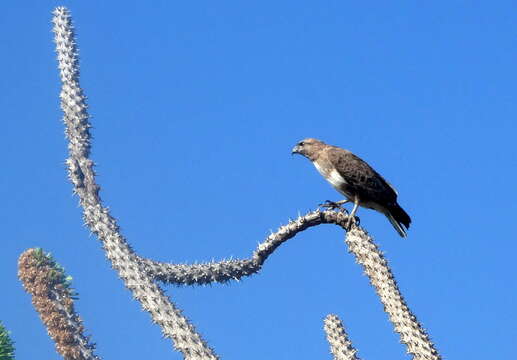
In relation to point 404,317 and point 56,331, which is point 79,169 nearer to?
point 56,331

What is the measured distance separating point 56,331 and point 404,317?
22.7 metres

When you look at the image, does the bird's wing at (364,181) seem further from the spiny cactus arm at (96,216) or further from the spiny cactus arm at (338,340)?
the spiny cactus arm at (96,216)

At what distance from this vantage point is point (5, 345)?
110ft

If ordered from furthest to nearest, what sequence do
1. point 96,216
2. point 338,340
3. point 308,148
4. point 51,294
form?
point 51,294
point 96,216
point 308,148
point 338,340

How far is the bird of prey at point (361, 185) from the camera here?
40.3ft

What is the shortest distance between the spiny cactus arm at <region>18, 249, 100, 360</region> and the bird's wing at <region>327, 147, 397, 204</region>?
20065 mm

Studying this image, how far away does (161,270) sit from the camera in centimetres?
1758

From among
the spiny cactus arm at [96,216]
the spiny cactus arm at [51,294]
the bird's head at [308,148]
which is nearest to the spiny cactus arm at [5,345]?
the spiny cactus arm at [51,294]

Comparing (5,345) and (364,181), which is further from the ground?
(5,345)

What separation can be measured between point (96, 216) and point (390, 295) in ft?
33.4

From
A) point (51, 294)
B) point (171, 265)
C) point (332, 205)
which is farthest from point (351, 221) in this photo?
point (51, 294)

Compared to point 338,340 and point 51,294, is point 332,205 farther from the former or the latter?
point 51,294

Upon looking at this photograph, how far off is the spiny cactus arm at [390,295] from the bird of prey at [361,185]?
45.1 inches

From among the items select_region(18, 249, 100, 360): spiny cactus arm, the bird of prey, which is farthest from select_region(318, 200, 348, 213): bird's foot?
select_region(18, 249, 100, 360): spiny cactus arm
